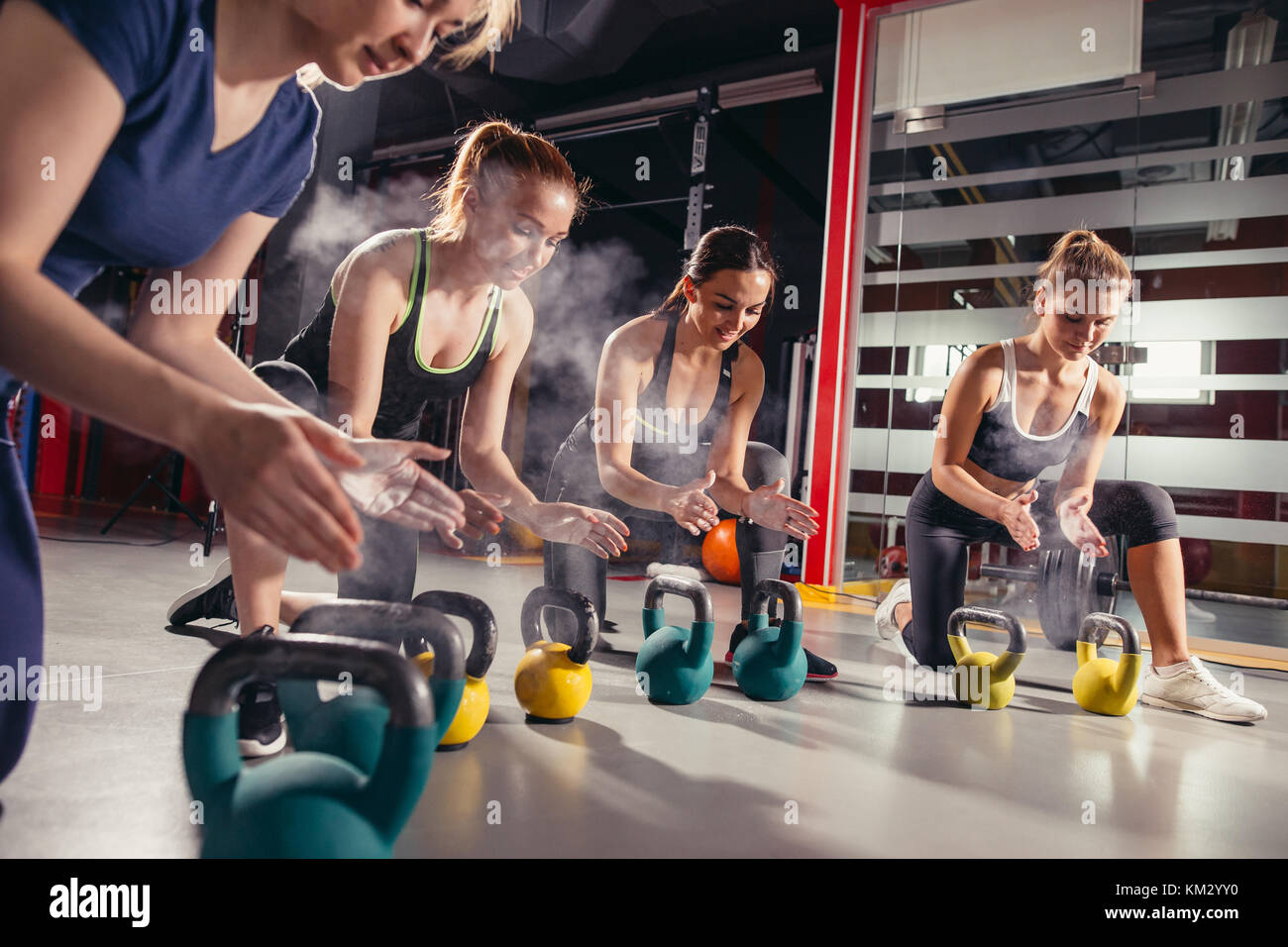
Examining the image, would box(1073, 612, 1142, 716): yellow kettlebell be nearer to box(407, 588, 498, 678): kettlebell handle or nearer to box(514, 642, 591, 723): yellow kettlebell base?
box(514, 642, 591, 723): yellow kettlebell base

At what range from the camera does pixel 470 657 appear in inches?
51.9

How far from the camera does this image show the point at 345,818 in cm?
75

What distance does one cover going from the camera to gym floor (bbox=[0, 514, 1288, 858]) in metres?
0.98

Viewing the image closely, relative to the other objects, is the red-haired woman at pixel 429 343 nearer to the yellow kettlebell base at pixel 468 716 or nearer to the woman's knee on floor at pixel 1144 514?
the yellow kettlebell base at pixel 468 716

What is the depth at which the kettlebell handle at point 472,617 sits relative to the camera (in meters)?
1.19

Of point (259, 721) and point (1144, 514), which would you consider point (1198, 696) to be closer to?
point (1144, 514)

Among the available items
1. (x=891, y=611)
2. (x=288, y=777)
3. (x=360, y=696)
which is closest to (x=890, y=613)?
(x=891, y=611)

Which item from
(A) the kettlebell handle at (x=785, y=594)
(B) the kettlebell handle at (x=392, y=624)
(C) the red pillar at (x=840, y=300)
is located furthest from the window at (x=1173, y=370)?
(B) the kettlebell handle at (x=392, y=624)

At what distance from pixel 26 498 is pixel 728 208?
449 centimetres

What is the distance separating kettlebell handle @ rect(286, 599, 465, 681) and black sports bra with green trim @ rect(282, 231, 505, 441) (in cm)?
29

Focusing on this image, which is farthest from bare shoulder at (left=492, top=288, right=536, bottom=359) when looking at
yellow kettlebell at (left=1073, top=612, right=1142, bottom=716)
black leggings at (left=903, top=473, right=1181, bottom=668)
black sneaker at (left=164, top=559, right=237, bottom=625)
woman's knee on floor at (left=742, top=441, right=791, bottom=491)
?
yellow kettlebell at (left=1073, top=612, right=1142, bottom=716)

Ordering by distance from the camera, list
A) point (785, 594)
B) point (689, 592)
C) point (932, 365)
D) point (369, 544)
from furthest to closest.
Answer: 1. point (932, 365)
2. point (785, 594)
3. point (689, 592)
4. point (369, 544)

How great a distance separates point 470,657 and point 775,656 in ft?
2.61
